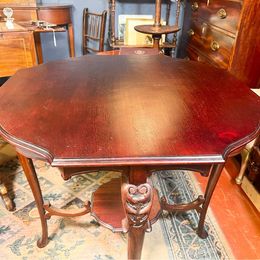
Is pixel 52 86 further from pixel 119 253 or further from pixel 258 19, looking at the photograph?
pixel 258 19

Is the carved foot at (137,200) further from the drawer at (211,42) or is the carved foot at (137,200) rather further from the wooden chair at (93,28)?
the wooden chair at (93,28)

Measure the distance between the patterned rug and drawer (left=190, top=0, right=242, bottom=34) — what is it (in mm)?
1207

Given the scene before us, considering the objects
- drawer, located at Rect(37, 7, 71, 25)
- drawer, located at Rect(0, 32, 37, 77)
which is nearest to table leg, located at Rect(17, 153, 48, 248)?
drawer, located at Rect(0, 32, 37, 77)

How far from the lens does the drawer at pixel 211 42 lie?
6.19 feet

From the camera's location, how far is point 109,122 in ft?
2.80

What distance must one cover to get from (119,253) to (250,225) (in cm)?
80

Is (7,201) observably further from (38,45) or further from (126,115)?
(38,45)

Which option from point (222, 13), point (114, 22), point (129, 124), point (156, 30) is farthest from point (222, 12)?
point (129, 124)

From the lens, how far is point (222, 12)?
1913 mm

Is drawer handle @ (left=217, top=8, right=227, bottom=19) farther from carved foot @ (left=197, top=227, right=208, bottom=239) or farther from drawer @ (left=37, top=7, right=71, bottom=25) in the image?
drawer @ (left=37, top=7, right=71, bottom=25)

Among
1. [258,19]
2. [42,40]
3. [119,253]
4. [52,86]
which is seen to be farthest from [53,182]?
[42,40]

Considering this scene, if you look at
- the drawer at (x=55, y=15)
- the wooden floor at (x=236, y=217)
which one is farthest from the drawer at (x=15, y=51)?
the wooden floor at (x=236, y=217)

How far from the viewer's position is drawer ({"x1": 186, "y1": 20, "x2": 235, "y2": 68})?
1.89 meters

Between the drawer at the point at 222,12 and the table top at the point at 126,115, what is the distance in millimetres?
672
